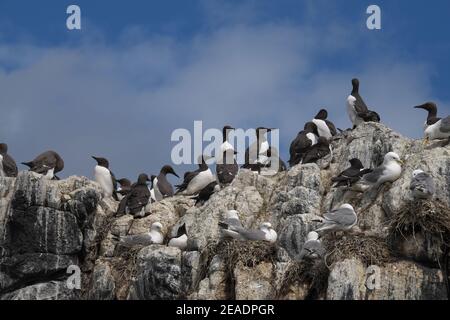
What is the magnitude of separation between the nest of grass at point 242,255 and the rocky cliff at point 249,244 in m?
0.02

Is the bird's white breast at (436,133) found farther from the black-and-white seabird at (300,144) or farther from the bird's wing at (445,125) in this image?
the black-and-white seabird at (300,144)

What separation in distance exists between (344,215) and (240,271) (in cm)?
239

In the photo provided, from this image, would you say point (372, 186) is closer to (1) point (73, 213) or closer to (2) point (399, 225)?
(2) point (399, 225)

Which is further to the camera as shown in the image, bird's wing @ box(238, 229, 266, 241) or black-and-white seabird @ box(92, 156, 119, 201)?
black-and-white seabird @ box(92, 156, 119, 201)

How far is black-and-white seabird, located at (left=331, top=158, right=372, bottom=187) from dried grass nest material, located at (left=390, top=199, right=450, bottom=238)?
2.68 metres

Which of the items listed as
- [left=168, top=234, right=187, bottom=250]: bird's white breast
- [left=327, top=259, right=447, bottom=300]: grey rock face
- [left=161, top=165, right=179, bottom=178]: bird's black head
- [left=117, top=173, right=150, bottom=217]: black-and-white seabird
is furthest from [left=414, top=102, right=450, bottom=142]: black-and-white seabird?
[left=161, top=165, right=179, bottom=178]: bird's black head

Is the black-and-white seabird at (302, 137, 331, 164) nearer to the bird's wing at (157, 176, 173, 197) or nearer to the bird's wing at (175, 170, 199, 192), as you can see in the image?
the bird's wing at (175, 170, 199, 192)

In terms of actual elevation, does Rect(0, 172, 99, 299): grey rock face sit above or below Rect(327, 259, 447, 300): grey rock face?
above

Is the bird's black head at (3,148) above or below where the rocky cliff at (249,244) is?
above

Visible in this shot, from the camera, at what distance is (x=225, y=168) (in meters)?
33.3

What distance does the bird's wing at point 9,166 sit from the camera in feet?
116

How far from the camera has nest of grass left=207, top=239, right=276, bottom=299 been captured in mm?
27625

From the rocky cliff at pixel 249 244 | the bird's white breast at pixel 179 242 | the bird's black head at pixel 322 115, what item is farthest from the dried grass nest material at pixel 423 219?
the bird's black head at pixel 322 115
